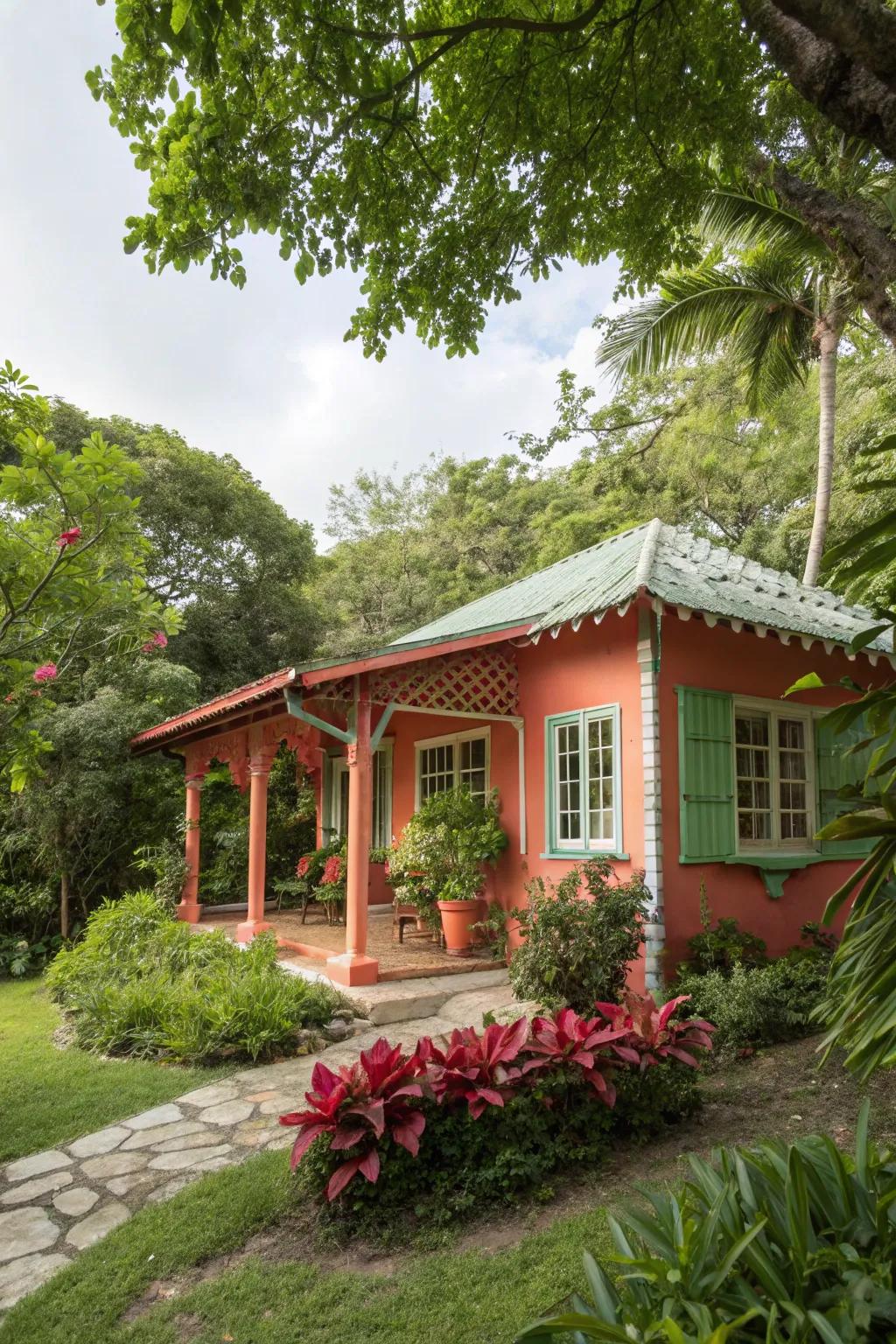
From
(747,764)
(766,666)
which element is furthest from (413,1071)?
(766,666)

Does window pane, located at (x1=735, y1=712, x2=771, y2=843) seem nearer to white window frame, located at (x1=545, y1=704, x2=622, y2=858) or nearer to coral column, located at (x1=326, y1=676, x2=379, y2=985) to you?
white window frame, located at (x1=545, y1=704, x2=622, y2=858)

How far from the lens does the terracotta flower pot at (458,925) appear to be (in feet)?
26.1

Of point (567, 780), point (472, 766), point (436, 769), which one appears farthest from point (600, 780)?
point (436, 769)

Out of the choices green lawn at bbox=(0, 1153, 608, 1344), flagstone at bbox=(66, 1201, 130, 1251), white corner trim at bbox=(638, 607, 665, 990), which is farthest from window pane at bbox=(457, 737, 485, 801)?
green lawn at bbox=(0, 1153, 608, 1344)

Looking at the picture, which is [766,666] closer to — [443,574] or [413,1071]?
[413,1071]

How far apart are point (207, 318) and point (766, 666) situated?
6.64 m

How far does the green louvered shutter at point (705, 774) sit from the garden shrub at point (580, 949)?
0.79 metres

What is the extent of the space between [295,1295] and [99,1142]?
2210 mm

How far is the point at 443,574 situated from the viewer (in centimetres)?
2373

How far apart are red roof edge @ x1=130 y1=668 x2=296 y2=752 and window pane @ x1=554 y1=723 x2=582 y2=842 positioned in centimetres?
256

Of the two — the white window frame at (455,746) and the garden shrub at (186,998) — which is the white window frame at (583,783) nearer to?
the white window frame at (455,746)

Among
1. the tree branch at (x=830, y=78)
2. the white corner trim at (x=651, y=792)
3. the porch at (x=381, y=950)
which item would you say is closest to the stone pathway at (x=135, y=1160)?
the porch at (x=381, y=950)

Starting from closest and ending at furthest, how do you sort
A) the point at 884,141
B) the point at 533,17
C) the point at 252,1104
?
the point at 884,141
the point at 533,17
the point at 252,1104

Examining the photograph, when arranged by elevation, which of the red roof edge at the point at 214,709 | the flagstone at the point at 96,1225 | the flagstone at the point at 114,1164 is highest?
the red roof edge at the point at 214,709
